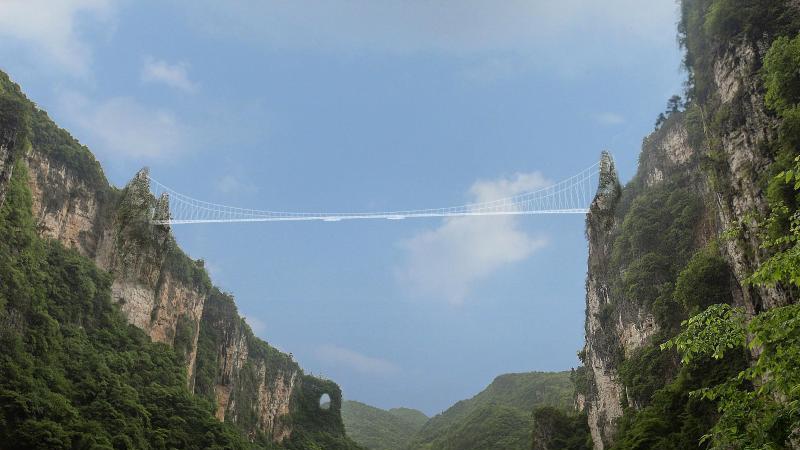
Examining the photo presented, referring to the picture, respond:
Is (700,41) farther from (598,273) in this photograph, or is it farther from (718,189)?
(598,273)

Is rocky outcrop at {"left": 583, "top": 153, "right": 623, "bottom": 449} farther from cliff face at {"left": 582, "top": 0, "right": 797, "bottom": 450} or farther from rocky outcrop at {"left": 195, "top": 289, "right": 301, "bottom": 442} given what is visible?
rocky outcrop at {"left": 195, "top": 289, "right": 301, "bottom": 442}

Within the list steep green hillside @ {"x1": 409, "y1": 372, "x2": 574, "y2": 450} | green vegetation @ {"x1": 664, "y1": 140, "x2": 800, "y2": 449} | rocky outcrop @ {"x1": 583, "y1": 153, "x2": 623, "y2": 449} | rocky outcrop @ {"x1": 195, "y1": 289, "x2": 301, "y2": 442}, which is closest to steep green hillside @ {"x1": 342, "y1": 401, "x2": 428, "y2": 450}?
steep green hillside @ {"x1": 409, "y1": 372, "x2": 574, "y2": 450}

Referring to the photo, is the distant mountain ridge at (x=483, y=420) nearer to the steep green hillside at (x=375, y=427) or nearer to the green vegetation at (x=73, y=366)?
the steep green hillside at (x=375, y=427)

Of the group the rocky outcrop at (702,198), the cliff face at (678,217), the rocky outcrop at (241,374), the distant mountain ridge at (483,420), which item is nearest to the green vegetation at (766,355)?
the rocky outcrop at (702,198)

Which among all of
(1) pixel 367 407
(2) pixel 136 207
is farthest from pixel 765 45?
(1) pixel 367 407

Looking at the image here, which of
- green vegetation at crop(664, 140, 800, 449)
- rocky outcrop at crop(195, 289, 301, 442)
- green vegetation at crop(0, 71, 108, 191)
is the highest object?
green vegetation at crop(0, 71, 108, 191)

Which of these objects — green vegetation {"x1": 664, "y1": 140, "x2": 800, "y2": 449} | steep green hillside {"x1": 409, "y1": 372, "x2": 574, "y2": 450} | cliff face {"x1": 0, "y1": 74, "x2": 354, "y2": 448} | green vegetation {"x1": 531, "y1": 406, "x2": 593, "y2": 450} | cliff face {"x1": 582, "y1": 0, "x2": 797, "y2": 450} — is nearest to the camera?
green vegetation {"x1": 664, "y1": 140, "x2": 800, "y2": 449}
